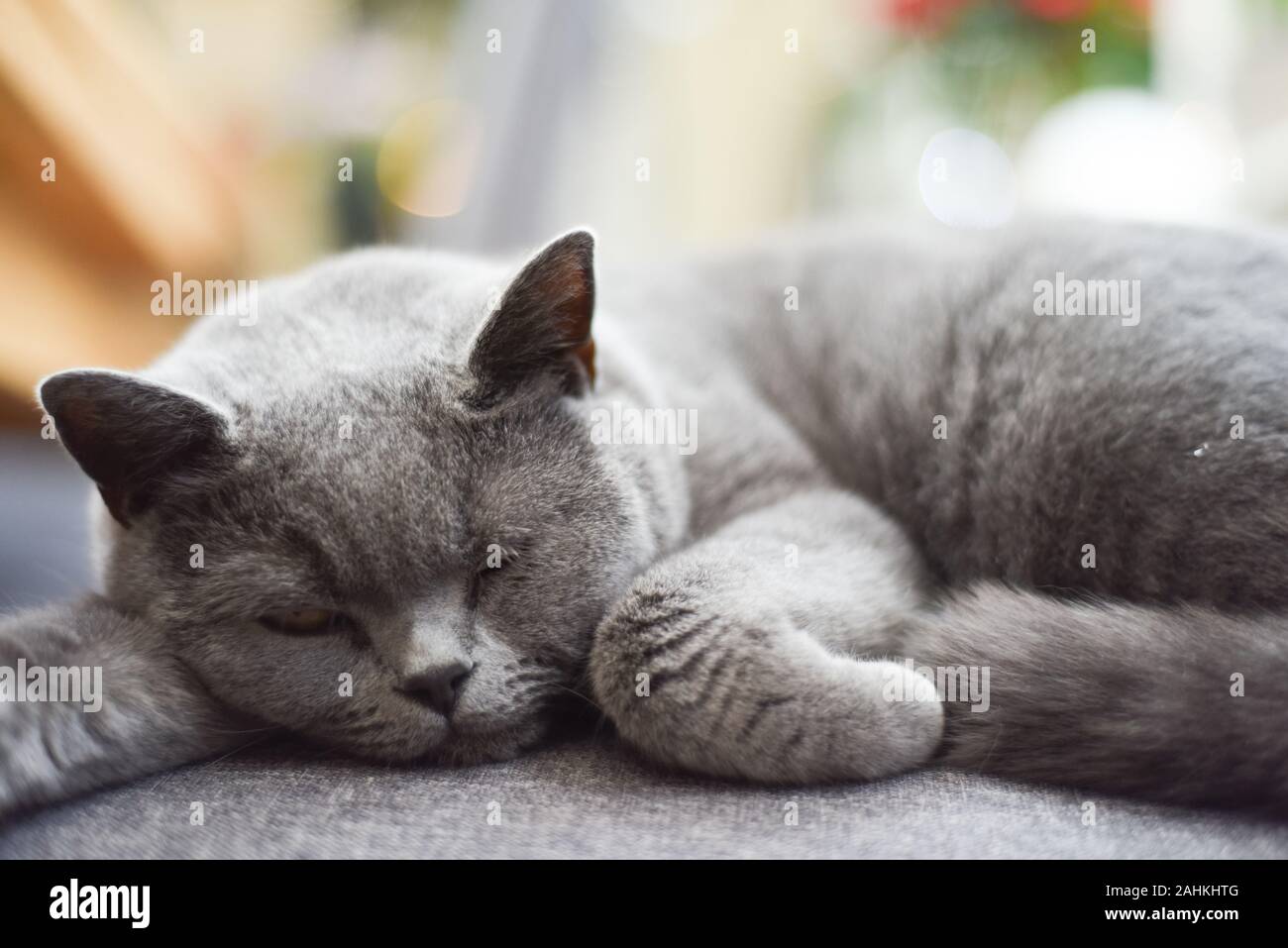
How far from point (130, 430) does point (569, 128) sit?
5.39 feet

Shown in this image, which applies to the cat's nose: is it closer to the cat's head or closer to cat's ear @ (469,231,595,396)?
the cat's head

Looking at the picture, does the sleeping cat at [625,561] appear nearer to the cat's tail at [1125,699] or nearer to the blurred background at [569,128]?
the cat's tail at [1125,699]

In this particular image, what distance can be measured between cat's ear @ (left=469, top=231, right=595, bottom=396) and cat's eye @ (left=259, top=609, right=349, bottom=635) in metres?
0.26

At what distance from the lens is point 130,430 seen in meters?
0.87

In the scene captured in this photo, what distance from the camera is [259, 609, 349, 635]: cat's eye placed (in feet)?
2.90

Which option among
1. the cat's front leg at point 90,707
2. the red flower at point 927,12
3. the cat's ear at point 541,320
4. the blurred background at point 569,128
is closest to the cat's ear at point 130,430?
the cat's front leg at point 90,707

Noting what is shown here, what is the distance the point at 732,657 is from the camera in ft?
2.78

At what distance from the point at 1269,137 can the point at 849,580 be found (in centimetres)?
221

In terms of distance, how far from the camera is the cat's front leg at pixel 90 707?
77cm

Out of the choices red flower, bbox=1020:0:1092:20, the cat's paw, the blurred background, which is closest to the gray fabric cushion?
the cat's paw
